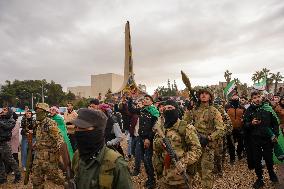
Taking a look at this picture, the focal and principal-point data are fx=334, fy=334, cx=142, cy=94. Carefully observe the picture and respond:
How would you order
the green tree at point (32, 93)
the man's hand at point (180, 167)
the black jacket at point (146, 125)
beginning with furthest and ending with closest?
the green tree at point (32, 93), the black jacket at point (146, 125), the man's hand at point (180, 167)

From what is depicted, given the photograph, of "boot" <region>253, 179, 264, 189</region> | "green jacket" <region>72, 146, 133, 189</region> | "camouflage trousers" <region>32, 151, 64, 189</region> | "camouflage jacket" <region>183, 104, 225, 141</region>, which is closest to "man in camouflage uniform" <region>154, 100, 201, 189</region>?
"camouflage jacket" <region>183, 104, 225, 141</region>

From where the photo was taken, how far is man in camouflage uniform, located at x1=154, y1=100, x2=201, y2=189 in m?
4.11

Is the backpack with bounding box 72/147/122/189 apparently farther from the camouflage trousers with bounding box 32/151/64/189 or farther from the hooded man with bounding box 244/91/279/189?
the hooded man with bounding box 244/91/279/189

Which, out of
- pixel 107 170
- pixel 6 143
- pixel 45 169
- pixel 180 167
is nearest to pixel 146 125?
pixel 45 169

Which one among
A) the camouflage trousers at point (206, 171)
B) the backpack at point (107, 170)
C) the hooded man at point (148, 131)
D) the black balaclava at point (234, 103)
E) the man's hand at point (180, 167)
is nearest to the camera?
the backpack at point (107, 170)

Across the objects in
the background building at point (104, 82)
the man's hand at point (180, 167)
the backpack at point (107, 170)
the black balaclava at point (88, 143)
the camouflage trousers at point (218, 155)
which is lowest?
the camouflage trousers at point (218, 155)

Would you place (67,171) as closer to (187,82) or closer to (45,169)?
(45,169)

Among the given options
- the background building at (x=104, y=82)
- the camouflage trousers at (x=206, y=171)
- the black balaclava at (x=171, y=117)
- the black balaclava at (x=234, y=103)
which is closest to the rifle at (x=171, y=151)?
the black balaclava at (x=171, y=117)

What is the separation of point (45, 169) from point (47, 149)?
1.14 feet

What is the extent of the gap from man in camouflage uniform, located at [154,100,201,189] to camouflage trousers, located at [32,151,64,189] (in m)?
2.26

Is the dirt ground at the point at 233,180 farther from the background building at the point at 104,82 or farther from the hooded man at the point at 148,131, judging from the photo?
the background building at the point at 104,82

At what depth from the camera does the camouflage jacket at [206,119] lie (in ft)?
19.2

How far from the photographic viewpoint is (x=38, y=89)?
70.8 metres

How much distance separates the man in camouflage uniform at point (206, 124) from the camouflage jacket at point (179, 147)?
1072 mm
